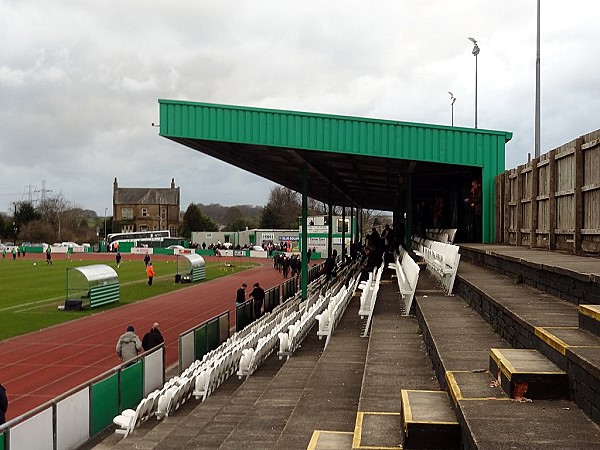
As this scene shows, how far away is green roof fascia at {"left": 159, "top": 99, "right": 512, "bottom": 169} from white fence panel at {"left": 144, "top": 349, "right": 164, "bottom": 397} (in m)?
8.29

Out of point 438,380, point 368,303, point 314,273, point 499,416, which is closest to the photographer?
point 499,416

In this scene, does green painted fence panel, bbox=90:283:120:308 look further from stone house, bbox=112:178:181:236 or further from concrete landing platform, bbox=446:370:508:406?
stone house, bbox=112:178:181:236

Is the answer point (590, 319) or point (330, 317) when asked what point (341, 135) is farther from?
point (590, 319)

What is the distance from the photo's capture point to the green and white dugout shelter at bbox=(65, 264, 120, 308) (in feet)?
84.0

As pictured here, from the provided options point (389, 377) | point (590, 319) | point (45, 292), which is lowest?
point (45, 292)

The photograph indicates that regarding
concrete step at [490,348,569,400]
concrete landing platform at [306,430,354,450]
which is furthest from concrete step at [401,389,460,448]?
concrete landing platform at [306,430,354,450]

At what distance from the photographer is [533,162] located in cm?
1219

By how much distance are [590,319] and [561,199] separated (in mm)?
5929

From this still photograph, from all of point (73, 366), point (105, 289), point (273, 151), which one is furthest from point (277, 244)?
point (73, 366)

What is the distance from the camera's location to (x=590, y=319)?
4895mm

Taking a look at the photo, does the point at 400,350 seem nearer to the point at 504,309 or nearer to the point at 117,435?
the point at 504,309

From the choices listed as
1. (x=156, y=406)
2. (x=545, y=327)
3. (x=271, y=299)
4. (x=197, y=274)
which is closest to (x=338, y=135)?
(x=271, y=299)

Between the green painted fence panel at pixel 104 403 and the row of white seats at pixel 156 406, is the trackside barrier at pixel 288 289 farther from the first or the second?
the green painted fence panel at pixel 104 403

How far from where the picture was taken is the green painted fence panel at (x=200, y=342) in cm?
1351
